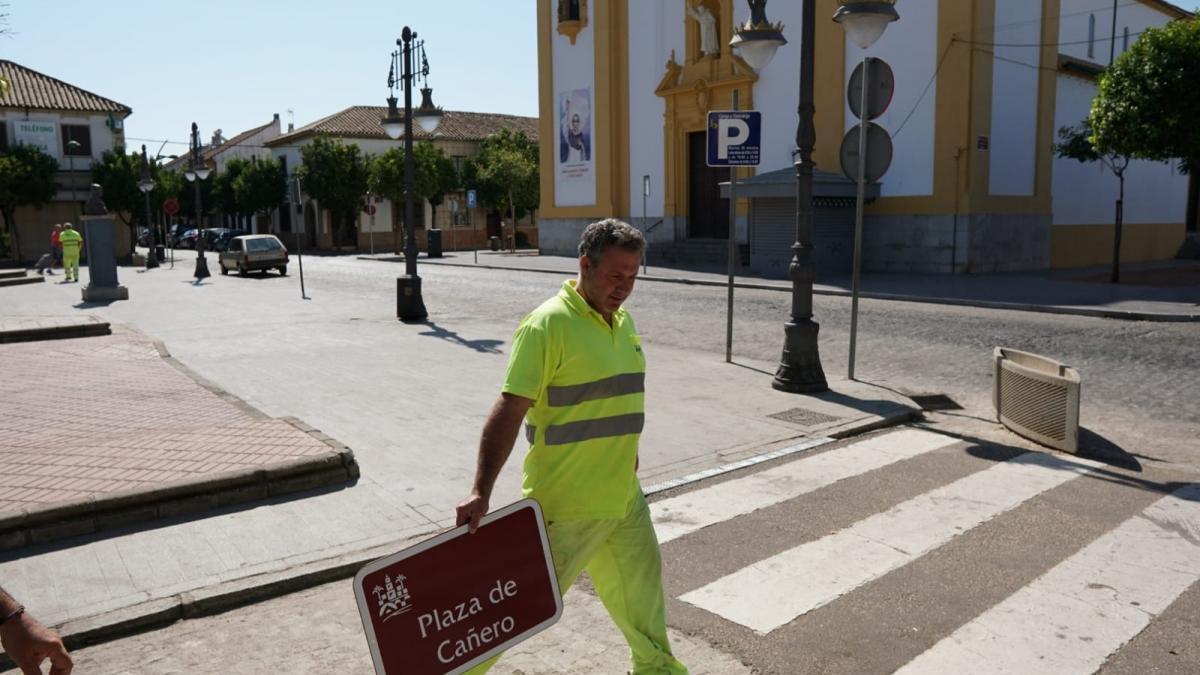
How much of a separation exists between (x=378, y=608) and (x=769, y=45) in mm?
8771

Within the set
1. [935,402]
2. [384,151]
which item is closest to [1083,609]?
[935,402]

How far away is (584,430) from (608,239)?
0.65m

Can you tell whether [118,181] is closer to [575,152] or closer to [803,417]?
[575,152]

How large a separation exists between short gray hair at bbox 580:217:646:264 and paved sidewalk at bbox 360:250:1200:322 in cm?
1416

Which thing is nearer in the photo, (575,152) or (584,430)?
(584,430)

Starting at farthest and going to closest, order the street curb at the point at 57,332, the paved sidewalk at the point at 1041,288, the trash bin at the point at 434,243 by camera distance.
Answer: the trash bin at the point at 434,243
the paved sidewalk at the point at 1041,288
the street curb at the point at 57,332

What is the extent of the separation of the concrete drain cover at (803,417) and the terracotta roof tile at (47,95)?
5045cm

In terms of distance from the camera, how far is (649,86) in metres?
33.2

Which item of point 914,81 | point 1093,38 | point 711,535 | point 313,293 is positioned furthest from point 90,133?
point 711,535

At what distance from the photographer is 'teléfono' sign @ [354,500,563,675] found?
2.71m

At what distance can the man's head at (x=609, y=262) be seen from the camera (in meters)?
3.09

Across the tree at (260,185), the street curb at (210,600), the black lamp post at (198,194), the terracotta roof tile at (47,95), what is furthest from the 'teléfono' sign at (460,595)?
the tree at (260,185)

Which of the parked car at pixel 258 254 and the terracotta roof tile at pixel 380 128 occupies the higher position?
the terracotta roof tile at pixel 380 128

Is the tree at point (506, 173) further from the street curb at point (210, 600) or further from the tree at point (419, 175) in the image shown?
the street curb at point (210, 600)
